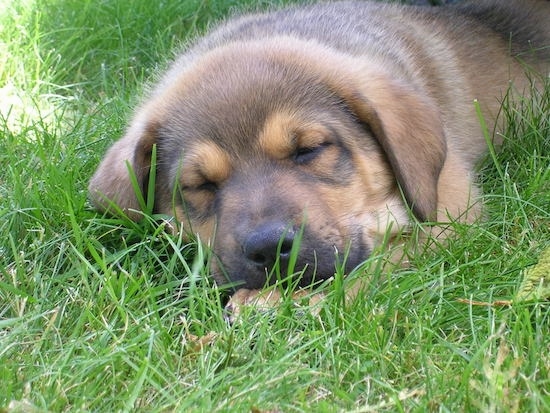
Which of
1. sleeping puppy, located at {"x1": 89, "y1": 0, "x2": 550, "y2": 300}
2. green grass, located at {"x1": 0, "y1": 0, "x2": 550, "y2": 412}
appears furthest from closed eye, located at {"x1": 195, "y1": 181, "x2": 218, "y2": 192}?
green grass, located at {"x1": 0, "y1": 0, "x2": 550, "y2": 412}

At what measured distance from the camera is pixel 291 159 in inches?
132

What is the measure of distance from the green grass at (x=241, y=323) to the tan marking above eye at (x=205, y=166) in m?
0.22

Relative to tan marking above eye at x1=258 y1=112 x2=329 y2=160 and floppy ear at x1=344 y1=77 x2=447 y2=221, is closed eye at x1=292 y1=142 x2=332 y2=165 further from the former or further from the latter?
floppy ear at x1=344 y1=77 x2=447 y2=221

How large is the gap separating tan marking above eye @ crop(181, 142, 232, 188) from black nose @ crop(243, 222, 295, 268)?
43 cm

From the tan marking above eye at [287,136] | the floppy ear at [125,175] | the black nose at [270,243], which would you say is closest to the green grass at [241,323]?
the floppy ear at [125,175]

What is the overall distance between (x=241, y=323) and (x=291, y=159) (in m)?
0.73

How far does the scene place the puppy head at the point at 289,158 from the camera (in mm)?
3176

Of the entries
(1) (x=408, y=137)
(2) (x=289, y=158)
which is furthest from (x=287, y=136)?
(1) (x=408, y=137)

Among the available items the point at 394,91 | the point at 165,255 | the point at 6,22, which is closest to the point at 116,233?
the point at 165,255

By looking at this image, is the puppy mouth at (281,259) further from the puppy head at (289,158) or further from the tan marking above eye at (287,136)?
the tan marking above eye at (287,136)

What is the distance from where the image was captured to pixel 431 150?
11.5ft

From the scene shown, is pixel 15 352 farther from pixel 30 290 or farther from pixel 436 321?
pixel 436 321

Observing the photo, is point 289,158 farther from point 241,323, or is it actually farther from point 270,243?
point 241,323

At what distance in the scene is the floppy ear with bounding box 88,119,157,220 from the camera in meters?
3.64
